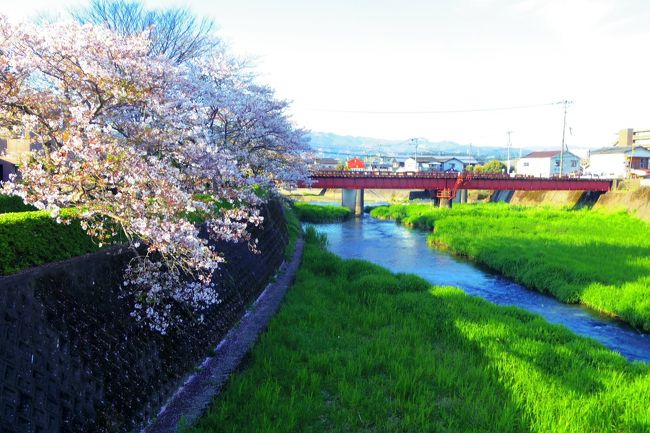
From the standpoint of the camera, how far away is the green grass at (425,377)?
8.48 metres

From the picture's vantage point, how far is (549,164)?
85.7m

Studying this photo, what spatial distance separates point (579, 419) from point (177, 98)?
36.6 feet

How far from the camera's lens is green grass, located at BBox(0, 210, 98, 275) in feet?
21.4

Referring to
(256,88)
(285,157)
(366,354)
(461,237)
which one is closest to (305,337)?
(366,354)

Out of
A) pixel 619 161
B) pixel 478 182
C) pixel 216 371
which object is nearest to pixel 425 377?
pixel 216 371

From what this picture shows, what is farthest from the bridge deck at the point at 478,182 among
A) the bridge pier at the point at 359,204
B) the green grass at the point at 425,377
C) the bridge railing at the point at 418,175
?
the green grass at the point at 425,377

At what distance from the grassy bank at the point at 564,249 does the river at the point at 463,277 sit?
2.49 feet

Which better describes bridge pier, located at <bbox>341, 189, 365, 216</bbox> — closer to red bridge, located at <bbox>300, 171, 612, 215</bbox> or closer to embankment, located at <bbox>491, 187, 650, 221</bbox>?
red bridge, located at <bbox>300, 171, 612, 215</bbox>

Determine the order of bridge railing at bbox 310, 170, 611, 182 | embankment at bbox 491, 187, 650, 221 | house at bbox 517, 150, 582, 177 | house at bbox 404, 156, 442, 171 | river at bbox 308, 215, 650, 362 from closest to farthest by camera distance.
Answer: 1. river at bbox 308, 215, 650, 362
2. embankment at bbox 491, 187, 650, 221
3. bridge railing at bbox 310, 170, 611, 182
4. house at bbox 517, 150, 582, 177
5. house at bbox 404, 156, 442, 171

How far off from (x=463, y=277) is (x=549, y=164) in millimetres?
73003

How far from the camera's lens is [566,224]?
37438mm

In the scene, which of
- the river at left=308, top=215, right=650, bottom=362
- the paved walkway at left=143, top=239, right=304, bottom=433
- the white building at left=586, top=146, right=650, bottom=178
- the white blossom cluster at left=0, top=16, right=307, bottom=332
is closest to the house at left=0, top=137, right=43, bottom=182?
the white blossom cluster at left=0, top=16, right=307, bottom=332

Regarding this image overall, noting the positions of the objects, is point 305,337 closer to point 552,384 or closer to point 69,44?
point 552,384

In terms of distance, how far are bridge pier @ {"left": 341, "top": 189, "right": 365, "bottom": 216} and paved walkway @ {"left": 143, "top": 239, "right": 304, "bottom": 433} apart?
42.2 meters
